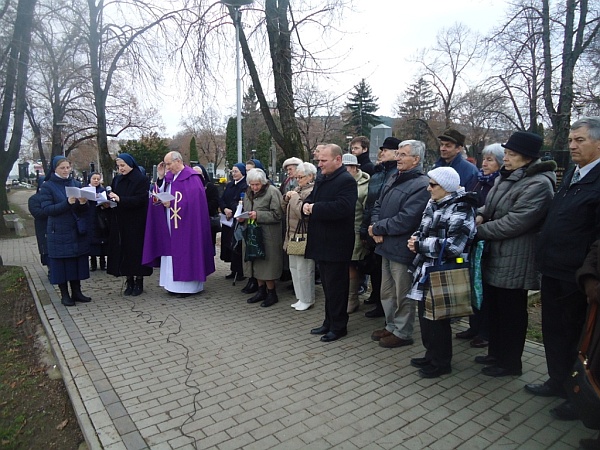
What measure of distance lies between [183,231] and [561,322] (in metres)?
4.90

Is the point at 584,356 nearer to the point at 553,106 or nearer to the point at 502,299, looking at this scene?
the point at 502,299

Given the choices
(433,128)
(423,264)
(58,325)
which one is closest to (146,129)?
(433,128)

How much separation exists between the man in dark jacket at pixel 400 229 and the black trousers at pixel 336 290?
427 millimetres

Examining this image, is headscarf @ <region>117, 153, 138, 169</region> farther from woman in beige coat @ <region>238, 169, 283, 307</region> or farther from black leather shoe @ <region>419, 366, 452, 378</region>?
black leather shoe @ <region>419, 366, 452, 378</region>

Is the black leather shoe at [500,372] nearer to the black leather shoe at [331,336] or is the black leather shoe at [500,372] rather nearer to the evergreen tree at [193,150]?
the black leather shoe at [331,336]

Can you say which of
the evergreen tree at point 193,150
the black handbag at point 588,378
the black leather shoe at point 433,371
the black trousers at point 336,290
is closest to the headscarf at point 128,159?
the black trousers at point 336,290

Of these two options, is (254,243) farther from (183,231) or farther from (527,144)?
(527,144)

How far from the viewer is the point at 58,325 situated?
17.4 ft

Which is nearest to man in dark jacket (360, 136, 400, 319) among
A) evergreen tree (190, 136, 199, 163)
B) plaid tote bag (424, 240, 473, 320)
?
plaid tote bag (424, 240, 473, 320)

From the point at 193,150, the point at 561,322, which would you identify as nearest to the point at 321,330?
the point at 561,322

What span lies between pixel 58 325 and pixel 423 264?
4.37 m

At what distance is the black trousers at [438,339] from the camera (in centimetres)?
375

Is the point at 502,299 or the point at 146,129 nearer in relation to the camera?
the point at 502,299

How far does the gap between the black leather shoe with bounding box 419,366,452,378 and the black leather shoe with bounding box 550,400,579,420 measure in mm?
883
